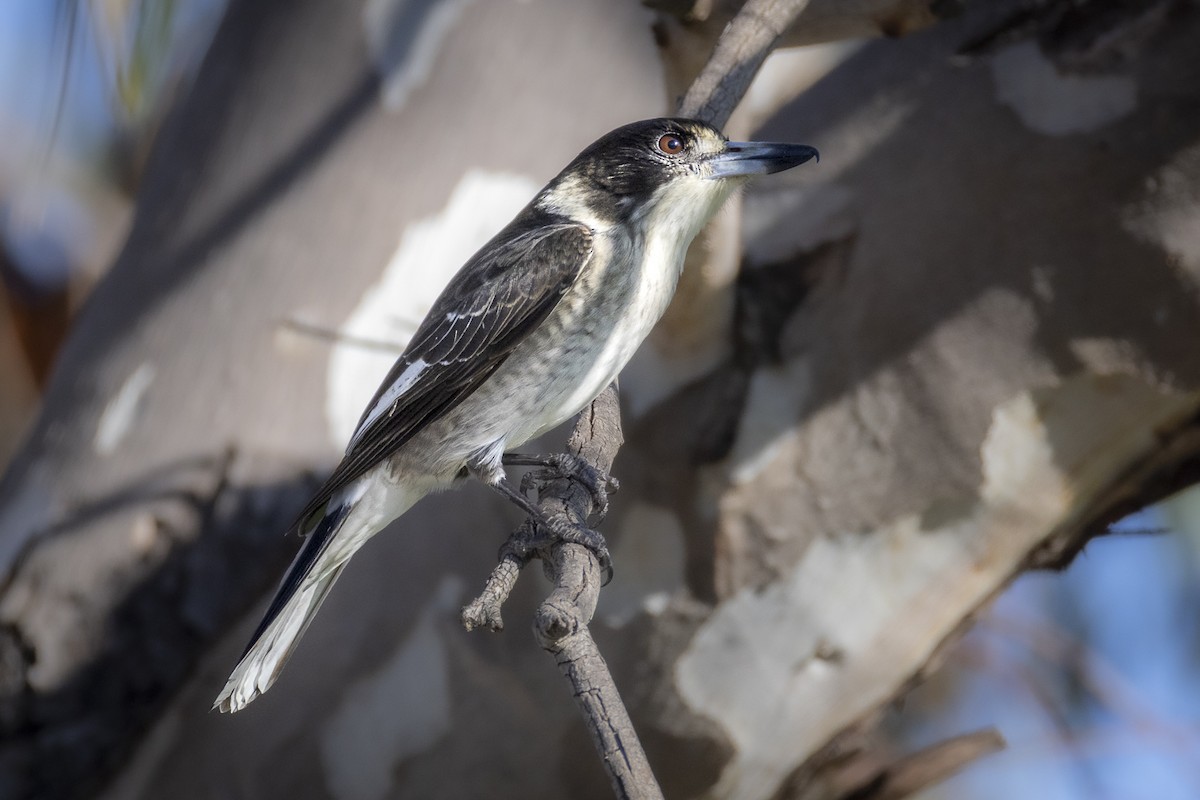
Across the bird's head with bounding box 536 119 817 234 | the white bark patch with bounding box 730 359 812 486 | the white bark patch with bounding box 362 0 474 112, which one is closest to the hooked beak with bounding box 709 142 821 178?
the bird's head with bounding box 536 119 817 234

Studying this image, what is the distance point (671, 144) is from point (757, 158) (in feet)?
0.47

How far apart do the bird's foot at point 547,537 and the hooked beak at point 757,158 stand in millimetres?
650

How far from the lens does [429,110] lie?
2.33m

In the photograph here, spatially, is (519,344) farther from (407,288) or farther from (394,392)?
(407,288)

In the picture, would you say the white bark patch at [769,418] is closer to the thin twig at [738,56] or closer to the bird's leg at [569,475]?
the bird's leg at [569,475]

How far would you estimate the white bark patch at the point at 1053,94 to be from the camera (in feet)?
6.48

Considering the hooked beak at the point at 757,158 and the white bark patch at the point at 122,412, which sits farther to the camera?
the white bark patch at the point at 122,412

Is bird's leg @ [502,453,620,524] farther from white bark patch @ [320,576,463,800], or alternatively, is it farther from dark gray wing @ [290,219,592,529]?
white bark patch @ [320,576,463,800]

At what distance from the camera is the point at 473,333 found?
1867 millimetres

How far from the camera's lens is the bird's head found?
6.11 ft

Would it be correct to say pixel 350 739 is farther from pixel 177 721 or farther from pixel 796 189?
pixel 796 189

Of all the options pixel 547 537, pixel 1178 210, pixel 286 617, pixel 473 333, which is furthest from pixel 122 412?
pixel 1178 210

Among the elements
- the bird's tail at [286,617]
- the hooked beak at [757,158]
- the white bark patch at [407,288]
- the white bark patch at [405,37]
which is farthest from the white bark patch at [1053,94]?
the bird's tail at [286,617]

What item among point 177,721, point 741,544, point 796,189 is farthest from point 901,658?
point 177,721
